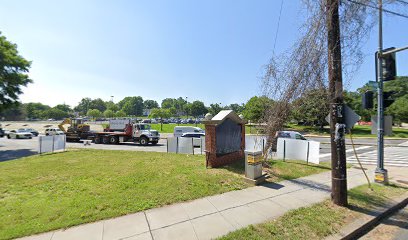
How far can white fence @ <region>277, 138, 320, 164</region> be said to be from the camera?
10.8 m

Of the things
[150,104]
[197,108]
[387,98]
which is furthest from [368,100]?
[150,104]

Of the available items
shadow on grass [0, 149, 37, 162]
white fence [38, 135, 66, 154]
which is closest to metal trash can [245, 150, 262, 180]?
white fence [38, 135, 66, 154]

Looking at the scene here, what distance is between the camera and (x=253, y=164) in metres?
7.20

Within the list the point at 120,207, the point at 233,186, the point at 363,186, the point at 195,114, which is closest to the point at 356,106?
the point at 363,186

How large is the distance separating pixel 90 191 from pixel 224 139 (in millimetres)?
5393

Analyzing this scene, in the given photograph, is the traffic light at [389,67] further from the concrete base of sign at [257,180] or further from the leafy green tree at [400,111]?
the leafy green tree at [400,111]

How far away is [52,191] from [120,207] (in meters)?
2.78

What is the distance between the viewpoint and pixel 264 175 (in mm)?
7559

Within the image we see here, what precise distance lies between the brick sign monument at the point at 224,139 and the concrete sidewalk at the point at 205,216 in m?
2.62

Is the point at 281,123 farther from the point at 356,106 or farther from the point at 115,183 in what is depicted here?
the point at 356,106

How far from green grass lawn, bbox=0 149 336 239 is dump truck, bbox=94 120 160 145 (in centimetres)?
1349

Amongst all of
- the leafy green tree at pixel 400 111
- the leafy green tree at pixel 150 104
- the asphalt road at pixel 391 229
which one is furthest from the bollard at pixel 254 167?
the leafy green tree at pixel 150 104

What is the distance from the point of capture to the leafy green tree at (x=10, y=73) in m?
20.2

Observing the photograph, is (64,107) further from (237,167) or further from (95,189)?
(237,167)
